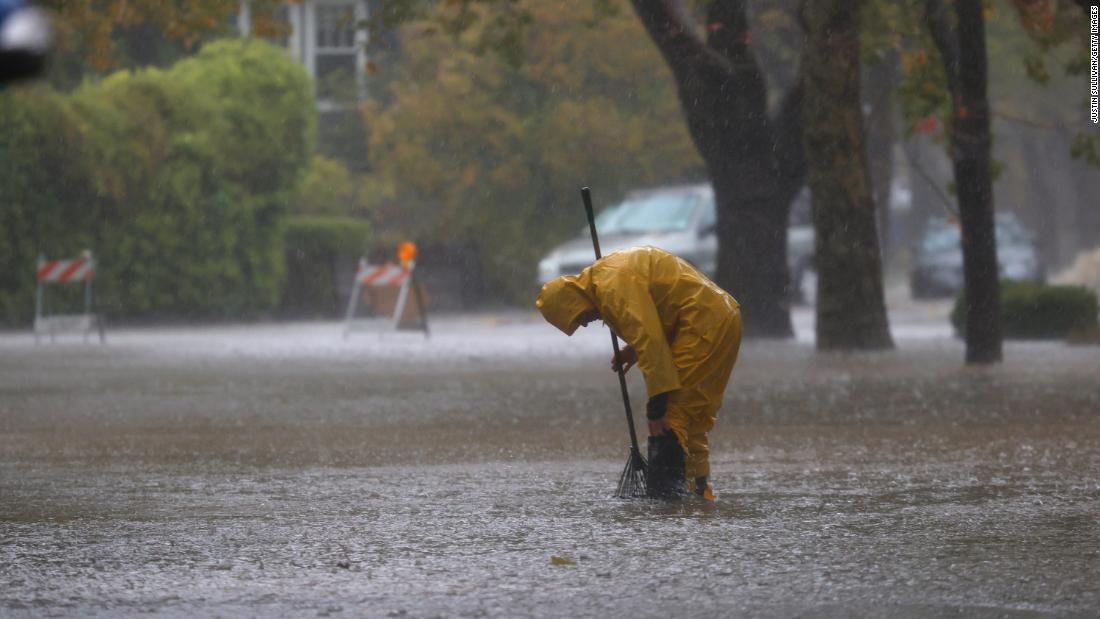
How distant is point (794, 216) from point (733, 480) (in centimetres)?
2339

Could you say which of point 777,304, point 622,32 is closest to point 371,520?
point 777,304

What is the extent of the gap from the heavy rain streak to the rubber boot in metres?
0.02

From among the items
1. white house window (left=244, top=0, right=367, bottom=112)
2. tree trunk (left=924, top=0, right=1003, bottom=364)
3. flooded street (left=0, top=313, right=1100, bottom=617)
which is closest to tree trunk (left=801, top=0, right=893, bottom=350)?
tree trunk (left=924, top=0, right=1003, bottom=364)

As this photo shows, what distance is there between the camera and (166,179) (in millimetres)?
29828

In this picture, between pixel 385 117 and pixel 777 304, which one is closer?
pixel 777 304

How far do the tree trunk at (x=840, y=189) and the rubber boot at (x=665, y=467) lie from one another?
11.7m

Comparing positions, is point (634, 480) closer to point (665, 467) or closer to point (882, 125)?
point (665, 467)

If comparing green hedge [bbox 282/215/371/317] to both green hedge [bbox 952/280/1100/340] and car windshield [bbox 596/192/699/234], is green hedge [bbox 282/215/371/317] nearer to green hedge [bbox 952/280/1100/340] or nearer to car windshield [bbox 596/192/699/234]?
car windshield [bbox 596/192/699/234]

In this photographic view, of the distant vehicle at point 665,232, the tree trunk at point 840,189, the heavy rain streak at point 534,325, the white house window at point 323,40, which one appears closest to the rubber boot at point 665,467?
the heavy rain streak at point 534,325

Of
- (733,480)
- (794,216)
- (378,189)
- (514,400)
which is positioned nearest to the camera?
(733,480)

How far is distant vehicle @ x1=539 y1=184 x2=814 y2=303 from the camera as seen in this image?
29453mm

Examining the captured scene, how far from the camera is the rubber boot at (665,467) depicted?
826 centimetres

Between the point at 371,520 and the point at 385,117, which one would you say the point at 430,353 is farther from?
the point at 385,117

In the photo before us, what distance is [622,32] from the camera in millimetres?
35594
